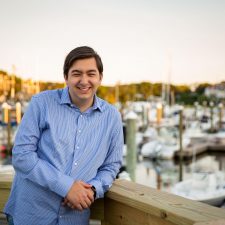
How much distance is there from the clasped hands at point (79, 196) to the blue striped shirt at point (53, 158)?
0.10 feet

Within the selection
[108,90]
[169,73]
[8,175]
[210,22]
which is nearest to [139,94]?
[108,90]

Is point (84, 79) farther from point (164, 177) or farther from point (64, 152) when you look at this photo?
point (164, 177)

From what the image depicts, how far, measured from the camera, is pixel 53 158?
8.11 ft

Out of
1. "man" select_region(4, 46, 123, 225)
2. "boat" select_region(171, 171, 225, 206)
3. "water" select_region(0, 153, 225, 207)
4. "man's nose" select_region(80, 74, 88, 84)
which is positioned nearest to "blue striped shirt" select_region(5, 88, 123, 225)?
"man" select_region(4, 46, 123, 225)

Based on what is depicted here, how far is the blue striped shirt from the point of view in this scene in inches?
95.7

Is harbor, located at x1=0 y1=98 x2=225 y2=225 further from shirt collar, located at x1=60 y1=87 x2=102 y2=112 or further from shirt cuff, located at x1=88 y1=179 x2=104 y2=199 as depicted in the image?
shirt collar, located at x1=60 y1=87 x2=102 y2=112

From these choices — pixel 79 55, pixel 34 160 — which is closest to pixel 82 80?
pixel 79 55

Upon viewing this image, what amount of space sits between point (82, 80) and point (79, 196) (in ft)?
2.11

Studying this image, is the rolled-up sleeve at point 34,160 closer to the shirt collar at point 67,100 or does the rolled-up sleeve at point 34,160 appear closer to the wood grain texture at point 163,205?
the shirt collar at point 67,100

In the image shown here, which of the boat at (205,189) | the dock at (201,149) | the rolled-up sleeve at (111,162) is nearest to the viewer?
the rolled-up sleeve at (111,162)

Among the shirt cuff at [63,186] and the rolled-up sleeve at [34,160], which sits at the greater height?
the rolled-up sleeve at [34,160]

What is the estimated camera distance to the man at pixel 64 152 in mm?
2436

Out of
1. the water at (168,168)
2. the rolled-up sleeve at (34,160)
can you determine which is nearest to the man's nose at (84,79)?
the rolled-up sleeve at (34,160)

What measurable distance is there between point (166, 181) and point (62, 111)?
15.9 meters
